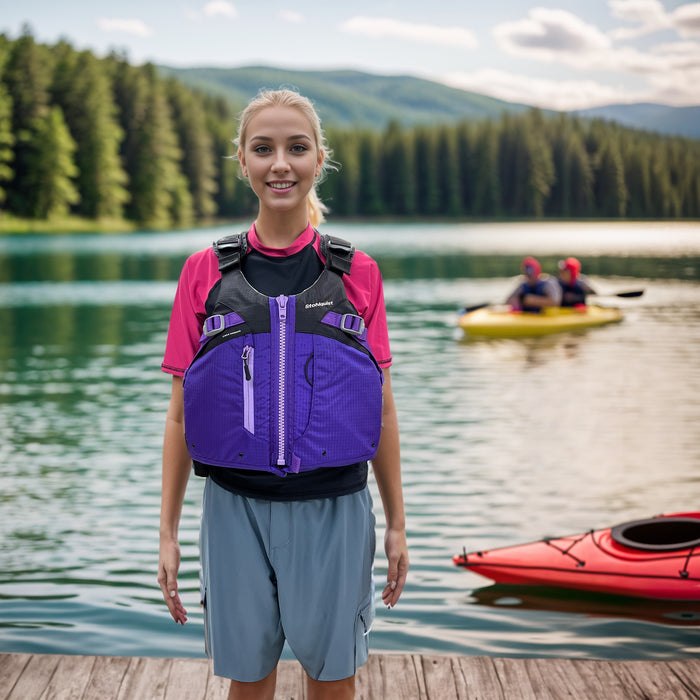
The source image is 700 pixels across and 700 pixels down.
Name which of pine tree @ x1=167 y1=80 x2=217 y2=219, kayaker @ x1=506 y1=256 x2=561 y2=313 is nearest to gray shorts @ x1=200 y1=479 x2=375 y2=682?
kayaker @ x1=506 y1=256 x2=561 y2=313

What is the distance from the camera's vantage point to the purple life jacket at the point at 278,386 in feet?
6.67

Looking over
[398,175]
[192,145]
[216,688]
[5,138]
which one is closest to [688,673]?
→ [216,688]

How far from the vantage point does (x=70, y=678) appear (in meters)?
3.00

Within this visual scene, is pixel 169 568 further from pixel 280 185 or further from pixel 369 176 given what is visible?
pixel 369 176

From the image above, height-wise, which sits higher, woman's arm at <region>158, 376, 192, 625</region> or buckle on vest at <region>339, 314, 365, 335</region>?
buckle on vest at <region>339, 314, 365, 335</region>

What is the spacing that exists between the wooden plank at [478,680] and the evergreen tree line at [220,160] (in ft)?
190

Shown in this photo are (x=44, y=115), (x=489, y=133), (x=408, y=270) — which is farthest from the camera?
(x=489, y=133)

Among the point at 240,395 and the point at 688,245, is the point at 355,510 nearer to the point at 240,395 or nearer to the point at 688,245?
the point at 240,395

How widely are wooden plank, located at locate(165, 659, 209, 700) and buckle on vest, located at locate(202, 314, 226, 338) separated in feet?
4.56

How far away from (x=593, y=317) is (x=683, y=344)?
6.14 feet

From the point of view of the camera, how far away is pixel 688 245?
52.1 meters

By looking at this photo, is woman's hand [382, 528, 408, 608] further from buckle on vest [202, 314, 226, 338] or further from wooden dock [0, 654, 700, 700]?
wooden dock [0, 654, 700, 700]

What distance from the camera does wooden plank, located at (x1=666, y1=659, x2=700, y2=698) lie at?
116 inches

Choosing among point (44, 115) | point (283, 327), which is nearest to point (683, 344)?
point (283, 327)
